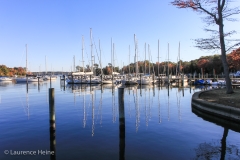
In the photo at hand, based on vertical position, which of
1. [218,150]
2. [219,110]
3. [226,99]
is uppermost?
[226,99]

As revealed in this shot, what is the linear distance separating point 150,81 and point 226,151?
185ft

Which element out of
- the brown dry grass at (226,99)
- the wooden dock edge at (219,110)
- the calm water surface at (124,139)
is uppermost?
the brown dry grass at (226,99)

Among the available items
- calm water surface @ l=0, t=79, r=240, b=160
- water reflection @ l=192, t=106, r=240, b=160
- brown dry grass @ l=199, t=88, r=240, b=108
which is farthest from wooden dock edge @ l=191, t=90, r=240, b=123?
water reflection @ l=192, t=106, r=240, b=160

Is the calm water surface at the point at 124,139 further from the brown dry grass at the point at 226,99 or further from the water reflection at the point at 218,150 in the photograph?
the brown dry grass at the point at 226,99

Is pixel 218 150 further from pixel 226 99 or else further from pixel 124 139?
pixel 226 99

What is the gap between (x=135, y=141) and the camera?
10164mm

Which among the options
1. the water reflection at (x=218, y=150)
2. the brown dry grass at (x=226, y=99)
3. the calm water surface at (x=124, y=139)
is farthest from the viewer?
the brown dry grass at (x=226, y=99)

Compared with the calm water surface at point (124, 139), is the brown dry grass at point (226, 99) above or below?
above

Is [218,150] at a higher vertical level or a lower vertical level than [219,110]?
lower

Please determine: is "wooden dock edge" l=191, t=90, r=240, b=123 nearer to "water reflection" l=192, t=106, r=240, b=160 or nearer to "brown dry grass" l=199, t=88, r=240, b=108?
"brown dry grass" l=199, t=88, r=240, b=108

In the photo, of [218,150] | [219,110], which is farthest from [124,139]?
[219,110]

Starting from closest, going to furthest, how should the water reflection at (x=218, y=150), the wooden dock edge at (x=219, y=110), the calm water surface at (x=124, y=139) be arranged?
the water reflection at (x=218, y=150) < the calm water surface at (x=124, y=139) < the wooden dock edge at (x=219, y=110)

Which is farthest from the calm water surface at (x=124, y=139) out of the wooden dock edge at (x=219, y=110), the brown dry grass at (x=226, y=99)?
the brown dry grass at (x=226, y=99)

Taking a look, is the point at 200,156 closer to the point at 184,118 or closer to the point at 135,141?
the point at 135,141
